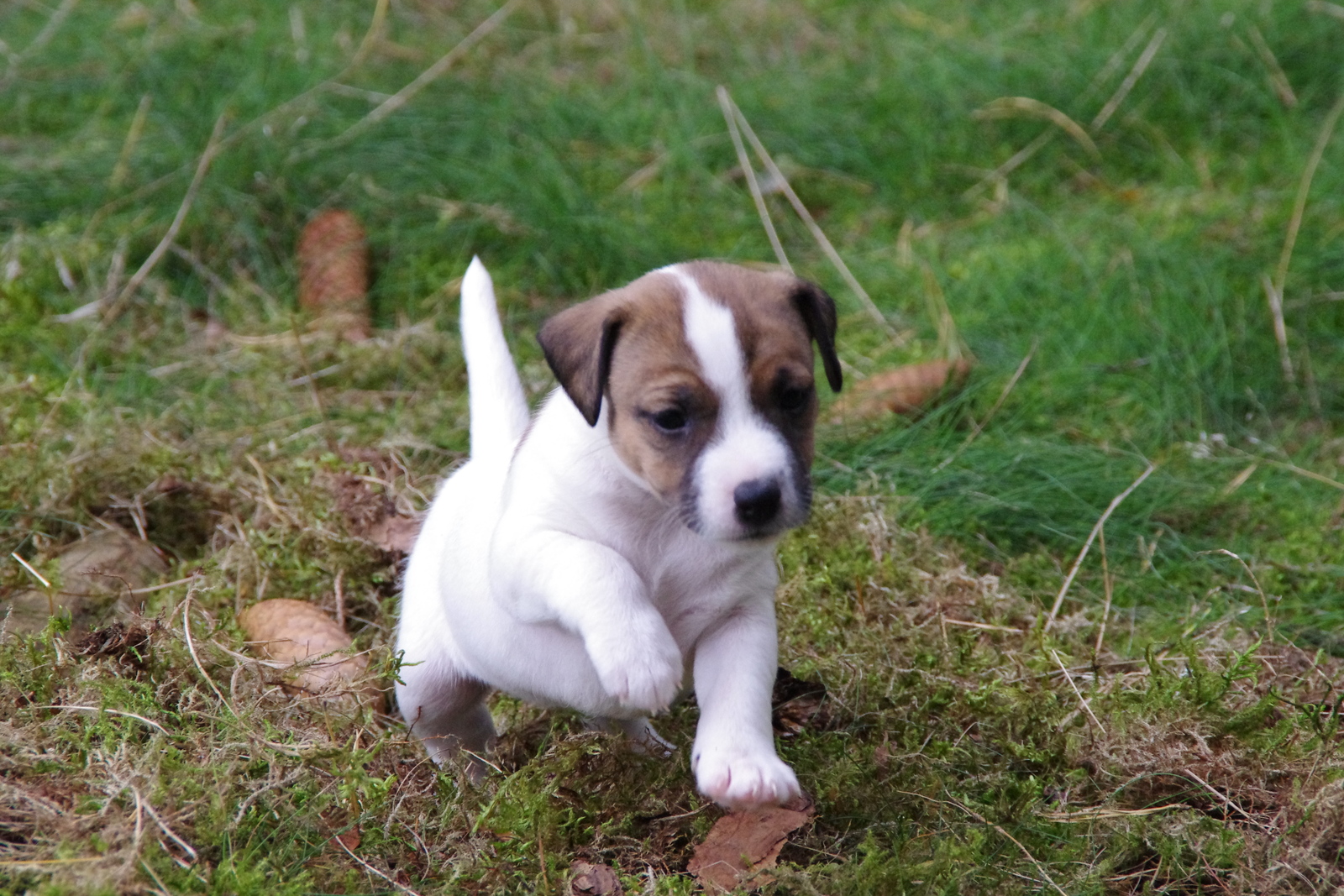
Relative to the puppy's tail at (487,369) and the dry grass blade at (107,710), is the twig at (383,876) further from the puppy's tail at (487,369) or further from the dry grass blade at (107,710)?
the puppy's tail at (487,369)

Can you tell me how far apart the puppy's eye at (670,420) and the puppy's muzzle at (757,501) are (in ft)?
0.76

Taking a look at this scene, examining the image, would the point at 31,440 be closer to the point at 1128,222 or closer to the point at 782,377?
the point at 782,377

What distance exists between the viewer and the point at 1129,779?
367cm

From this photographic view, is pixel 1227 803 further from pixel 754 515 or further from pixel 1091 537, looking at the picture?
pixel 754 515

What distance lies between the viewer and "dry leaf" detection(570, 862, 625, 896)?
3266 mm

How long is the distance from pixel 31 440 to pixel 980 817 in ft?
12.3

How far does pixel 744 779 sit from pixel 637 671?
33cm

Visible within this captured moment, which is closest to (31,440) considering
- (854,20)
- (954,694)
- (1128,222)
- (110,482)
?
(110,482)

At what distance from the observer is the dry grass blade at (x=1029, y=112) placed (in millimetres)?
7926

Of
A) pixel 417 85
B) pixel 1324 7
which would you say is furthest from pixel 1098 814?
pixel 1324 7

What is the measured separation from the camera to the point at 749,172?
23.2 feet

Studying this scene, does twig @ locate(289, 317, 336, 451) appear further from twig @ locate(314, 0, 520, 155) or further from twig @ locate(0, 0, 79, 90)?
twig @ locate(0, 0, 79, 90)

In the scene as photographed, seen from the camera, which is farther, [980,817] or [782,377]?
[980,817]

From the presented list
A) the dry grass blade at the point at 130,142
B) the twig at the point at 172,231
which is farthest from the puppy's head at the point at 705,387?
the dry grass blade at the point at 130,142
